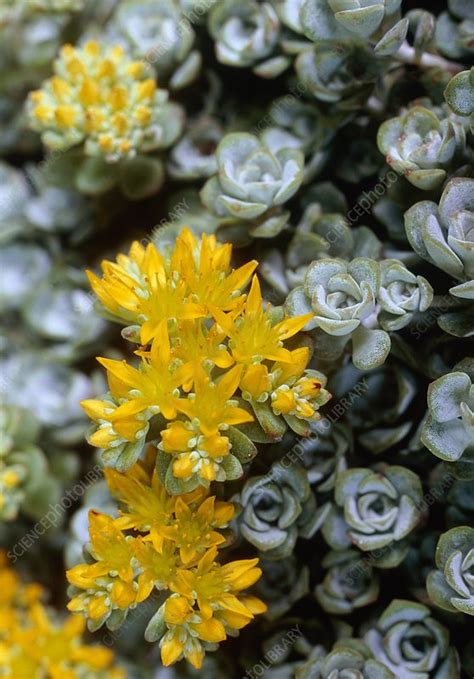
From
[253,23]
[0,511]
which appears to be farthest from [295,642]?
[253,23]

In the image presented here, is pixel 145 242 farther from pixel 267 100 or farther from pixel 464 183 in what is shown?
pixel 464 183

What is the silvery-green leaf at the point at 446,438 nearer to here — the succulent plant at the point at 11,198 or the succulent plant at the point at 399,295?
the succulent plant at the point at 399,295

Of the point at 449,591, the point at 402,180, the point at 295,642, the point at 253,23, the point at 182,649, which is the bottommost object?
the point at 295,642

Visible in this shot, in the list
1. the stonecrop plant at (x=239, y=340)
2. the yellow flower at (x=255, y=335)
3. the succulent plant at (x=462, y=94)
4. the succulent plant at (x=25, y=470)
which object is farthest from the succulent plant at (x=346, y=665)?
the succulent plant at (x=462, y=94)

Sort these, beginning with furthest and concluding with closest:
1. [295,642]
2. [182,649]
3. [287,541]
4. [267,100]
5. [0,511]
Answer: [267,100], [0,511], [295,642], [287,541], [182,649]

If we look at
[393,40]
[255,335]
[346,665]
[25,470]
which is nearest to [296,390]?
[255,335]

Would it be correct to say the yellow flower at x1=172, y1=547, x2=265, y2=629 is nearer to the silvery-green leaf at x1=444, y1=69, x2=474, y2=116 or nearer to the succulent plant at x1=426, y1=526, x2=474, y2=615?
the succulent plant at x1=426, y1=526, x2=474, y2=615

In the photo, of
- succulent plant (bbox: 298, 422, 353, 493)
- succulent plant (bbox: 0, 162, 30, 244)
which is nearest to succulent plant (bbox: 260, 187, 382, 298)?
succulent plant (bbox: 298, 422, 353, 493)
